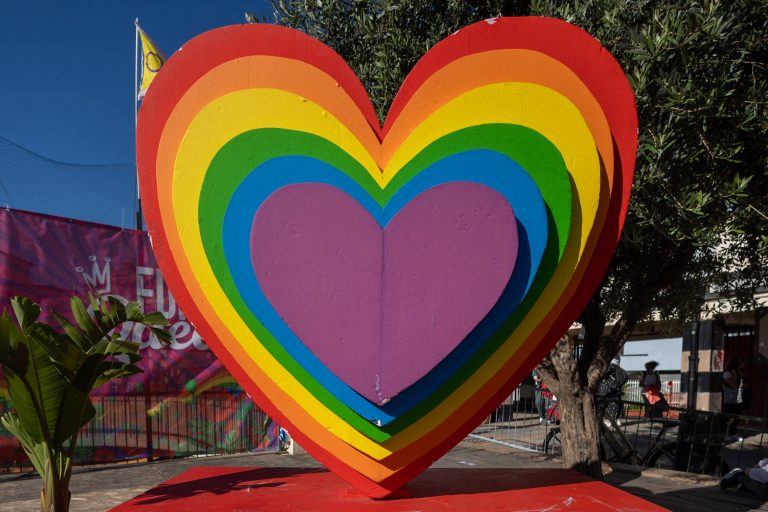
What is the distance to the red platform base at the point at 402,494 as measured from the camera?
363 centimetres

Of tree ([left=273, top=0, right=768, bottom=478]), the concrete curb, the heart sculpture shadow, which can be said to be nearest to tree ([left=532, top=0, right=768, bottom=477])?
tree ([left=273, top=0, right=768, bottom=478])

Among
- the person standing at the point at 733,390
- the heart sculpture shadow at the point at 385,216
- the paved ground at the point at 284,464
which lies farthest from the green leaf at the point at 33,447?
the person standing at the point at 733,390

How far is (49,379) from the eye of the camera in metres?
4.89

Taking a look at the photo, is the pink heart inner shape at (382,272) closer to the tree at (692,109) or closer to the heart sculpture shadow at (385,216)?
the heart sculpture shadow at (385,216)

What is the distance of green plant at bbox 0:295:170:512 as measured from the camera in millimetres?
4754

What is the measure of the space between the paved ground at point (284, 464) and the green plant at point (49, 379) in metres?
1.87

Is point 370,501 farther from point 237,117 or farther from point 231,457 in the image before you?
point 231,457

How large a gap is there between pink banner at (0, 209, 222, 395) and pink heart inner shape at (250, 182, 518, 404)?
22.0ft

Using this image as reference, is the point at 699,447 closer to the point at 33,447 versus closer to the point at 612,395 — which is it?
the point at 612,395

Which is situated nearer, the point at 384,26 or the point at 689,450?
the point at 384,26

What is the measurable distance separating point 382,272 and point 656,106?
2943 mm

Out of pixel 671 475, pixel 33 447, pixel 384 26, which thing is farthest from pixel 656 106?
pixel 671 475

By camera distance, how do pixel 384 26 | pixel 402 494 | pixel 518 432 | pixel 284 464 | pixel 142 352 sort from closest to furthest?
1. pixel 402 494
2. pixel 384 26
3. pixel 284 464
4. pixel 142 352
5. pixel 518 432

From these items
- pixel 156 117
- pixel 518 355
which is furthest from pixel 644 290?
pixel 156 117
